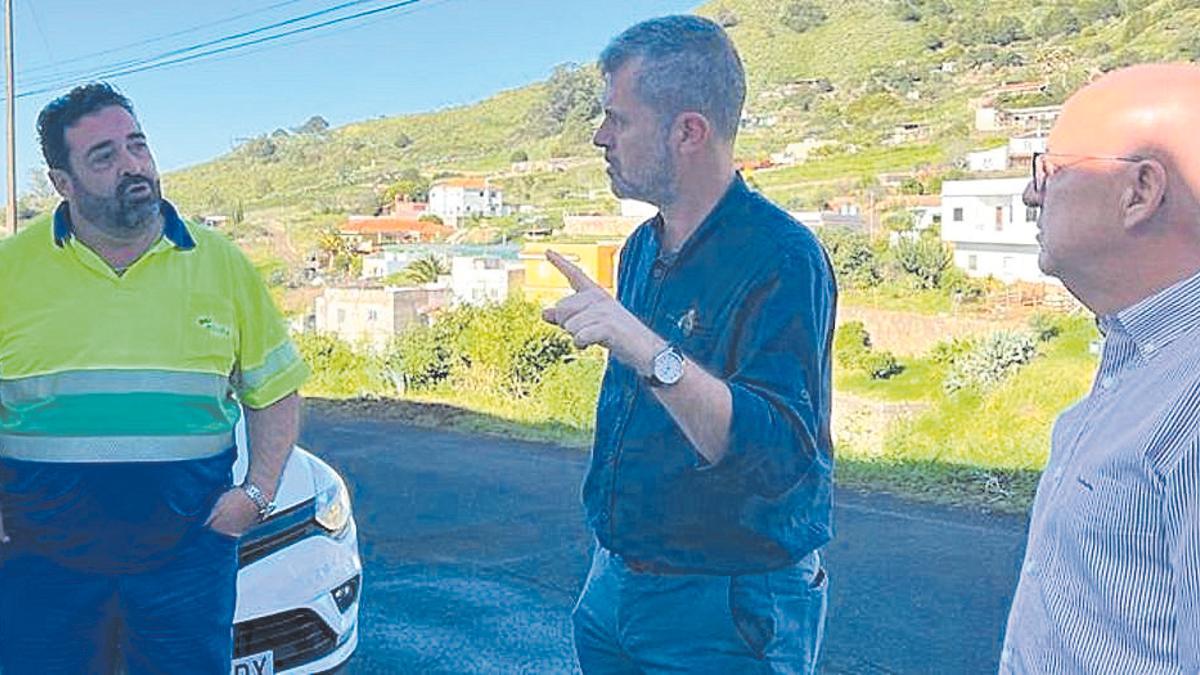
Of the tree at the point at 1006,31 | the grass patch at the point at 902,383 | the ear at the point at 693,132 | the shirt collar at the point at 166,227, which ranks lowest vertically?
the grass patch at the point at 902,383

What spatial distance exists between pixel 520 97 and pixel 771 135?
7776 millimetres

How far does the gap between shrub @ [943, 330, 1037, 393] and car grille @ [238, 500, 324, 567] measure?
15269mm

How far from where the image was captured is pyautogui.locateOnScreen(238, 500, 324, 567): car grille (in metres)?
3.38

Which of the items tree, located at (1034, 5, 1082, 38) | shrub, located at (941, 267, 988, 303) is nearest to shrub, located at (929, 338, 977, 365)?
shrub, located at (941, 267, 988, 303)

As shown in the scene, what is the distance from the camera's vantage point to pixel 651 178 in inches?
80.2

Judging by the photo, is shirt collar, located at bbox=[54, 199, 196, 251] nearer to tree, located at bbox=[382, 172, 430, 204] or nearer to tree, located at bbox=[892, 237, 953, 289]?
tree, located at bbox=[892, 237, 953, 289]

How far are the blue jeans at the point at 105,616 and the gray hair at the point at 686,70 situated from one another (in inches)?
55.0

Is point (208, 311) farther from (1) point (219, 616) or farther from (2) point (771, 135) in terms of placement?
(2) point (771, 135)

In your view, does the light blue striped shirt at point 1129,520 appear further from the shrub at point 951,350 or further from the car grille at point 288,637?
the shrub at point 951,350

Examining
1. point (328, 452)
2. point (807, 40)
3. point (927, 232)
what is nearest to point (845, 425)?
point (328, 452)

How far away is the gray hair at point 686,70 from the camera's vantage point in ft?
6.48

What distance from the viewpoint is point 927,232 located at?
85.3 ft

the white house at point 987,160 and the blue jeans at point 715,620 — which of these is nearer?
the blue jeans at point 715,620

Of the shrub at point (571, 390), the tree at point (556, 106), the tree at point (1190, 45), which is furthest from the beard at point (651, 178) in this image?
the tree at point (556, 106)
